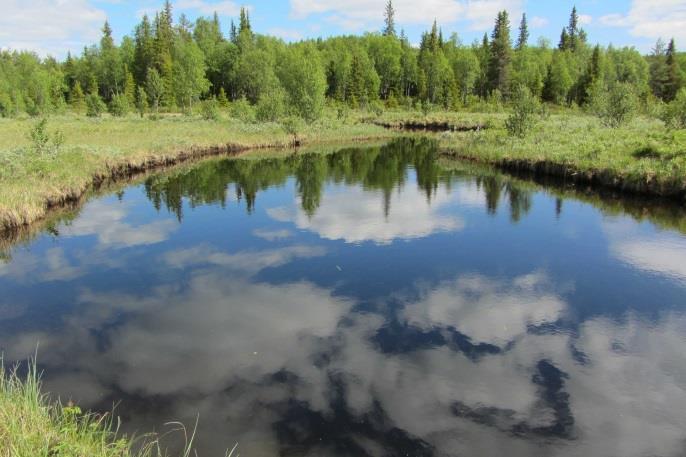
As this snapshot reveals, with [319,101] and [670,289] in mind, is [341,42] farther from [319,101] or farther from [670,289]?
[670,289]

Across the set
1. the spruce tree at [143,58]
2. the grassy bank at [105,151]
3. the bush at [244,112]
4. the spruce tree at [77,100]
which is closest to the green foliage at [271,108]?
the bush at [244,112]

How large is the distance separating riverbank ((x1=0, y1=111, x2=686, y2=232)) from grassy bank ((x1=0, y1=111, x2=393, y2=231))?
0.05 m

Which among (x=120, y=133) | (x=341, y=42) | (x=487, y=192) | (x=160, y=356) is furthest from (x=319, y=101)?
(x=341, y=42)

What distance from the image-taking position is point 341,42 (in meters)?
130

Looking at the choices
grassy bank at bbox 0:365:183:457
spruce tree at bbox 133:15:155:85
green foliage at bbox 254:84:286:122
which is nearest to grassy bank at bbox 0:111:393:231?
green foliage at bbox 254:84:286:122

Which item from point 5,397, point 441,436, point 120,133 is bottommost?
point 441,436

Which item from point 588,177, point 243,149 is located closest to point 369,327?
point 588,177

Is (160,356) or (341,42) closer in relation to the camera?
(160,356)

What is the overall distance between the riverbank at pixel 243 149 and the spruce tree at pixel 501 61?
5924cm

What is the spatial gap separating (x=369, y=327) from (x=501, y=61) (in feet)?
331

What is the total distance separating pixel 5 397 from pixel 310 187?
23.7 meters

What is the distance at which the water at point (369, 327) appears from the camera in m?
8.07

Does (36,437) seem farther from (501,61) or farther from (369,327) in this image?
(501,61)

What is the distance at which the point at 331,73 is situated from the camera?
103375 millimetres
